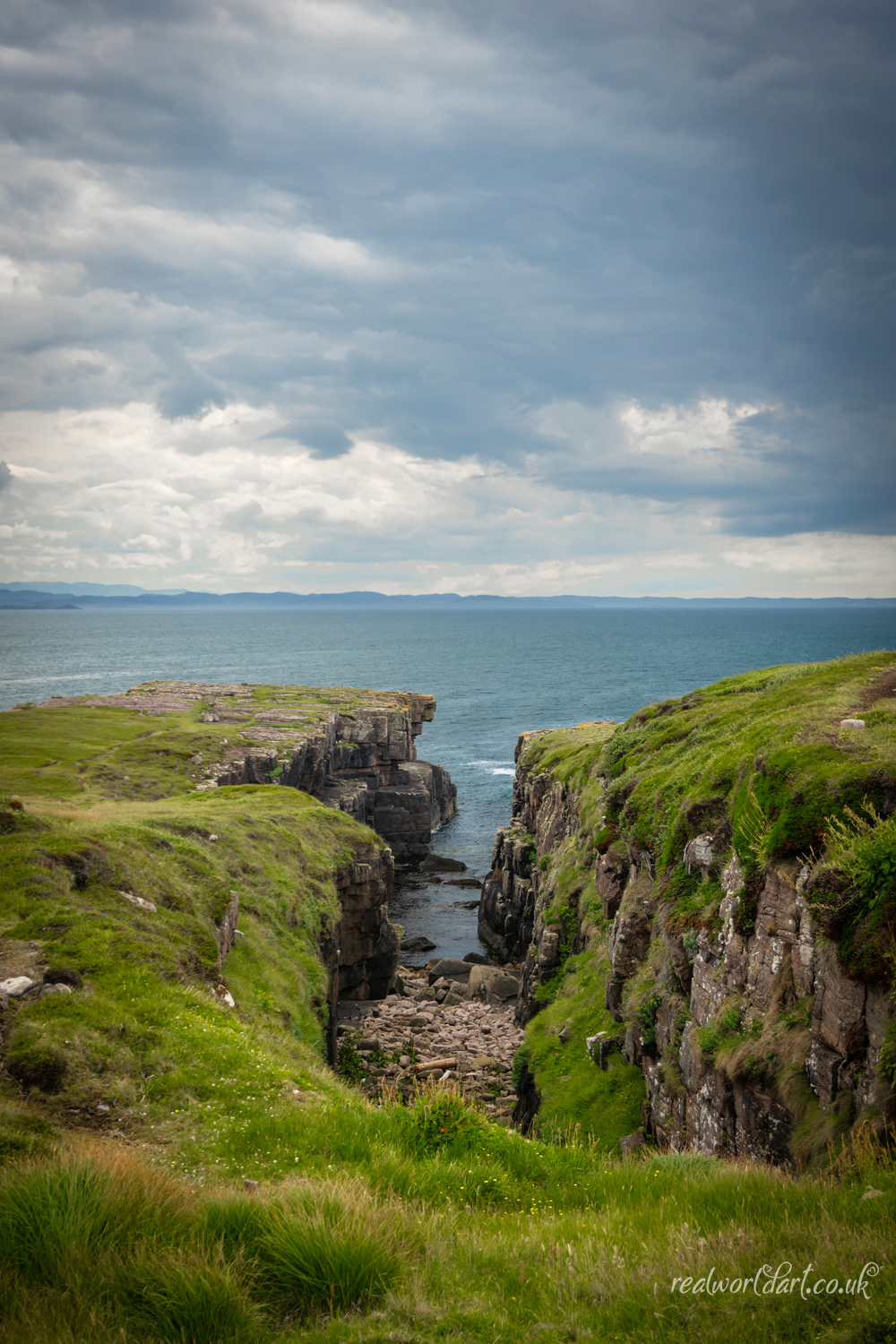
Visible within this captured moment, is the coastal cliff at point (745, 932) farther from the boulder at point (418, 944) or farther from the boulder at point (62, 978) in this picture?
the boulder at point (418, 944)

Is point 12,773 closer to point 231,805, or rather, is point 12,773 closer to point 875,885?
point 231,805

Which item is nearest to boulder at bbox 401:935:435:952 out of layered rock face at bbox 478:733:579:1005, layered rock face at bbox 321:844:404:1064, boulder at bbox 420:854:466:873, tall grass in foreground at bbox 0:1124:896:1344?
layered rock face at bbox 478:733:579:1005

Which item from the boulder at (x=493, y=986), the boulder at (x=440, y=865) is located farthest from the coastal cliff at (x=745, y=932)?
the boulder at (x=440, y=865)

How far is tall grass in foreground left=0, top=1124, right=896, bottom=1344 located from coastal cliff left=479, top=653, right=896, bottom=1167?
123 inches

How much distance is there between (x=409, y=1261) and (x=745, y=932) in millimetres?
11301

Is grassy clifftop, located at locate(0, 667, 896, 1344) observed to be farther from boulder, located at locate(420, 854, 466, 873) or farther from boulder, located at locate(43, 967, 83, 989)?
boulder, located at locate(420, 854, 466, 873)

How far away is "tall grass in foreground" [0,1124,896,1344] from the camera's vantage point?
6699 mm

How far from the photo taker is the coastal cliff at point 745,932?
40.7ft

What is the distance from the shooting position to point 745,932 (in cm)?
1662

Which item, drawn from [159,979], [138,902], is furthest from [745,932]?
[138,902]

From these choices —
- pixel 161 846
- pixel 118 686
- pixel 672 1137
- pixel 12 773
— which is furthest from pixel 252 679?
pixel 672 1137

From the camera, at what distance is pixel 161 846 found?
2725 cm

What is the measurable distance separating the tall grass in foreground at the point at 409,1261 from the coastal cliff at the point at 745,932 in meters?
3.13

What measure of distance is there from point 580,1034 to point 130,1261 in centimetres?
2135
